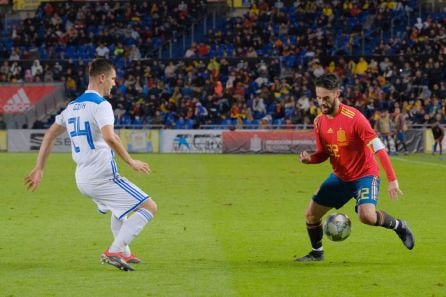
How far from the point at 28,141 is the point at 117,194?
3242 cm

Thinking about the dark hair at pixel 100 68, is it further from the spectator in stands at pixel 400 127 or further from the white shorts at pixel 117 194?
the spectator in stands at pixel 400 127

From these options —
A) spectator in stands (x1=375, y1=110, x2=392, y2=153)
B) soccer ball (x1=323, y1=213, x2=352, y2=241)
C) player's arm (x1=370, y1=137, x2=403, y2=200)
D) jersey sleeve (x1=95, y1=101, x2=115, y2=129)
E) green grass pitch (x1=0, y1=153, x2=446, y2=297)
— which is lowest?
spectator in stands (x1=375, y1=110, x2=392, y2=153)

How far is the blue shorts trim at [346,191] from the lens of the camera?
371 inches

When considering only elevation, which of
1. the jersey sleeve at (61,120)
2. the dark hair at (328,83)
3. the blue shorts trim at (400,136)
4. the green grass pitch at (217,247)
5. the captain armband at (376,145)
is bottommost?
the blue shorts trim at (400,136)

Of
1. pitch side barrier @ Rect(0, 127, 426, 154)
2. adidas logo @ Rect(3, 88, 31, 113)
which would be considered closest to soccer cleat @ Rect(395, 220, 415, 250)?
pitch side barrier @ Rect(0, 127, 426, 154)

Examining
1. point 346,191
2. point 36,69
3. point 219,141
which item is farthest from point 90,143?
point 36,69

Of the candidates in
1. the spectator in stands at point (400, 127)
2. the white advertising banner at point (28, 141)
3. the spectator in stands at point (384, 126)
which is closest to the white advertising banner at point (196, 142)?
the white advertising banner at point (28, 141)

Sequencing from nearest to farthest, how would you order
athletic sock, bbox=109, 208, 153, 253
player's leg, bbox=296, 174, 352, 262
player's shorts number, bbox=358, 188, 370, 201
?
athletic sock, bbox=109, 208, 153, 253, player's shorts number, bbox=358, 188, 370, 201, player's leg, bbox=296, 174, 352, 262

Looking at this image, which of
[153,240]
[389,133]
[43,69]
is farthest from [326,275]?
[43,69]

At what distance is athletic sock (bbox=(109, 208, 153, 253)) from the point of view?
888 centimetres

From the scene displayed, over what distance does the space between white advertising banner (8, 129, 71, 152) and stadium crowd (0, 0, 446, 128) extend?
9.98 feet

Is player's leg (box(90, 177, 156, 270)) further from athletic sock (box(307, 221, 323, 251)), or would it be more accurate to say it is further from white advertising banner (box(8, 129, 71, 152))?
white advertising banner (box(8, 129, 71, 152))

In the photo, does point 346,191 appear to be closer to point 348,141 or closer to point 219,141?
point 348,141

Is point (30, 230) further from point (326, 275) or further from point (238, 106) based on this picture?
point (238, 106)
